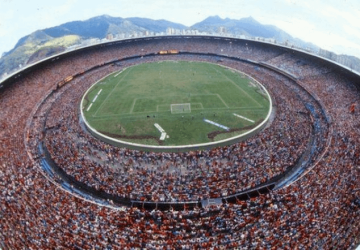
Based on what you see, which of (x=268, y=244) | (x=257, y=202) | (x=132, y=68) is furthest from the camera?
(x=132, y=68)

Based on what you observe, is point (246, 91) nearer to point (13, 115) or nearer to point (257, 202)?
point (257, 202)

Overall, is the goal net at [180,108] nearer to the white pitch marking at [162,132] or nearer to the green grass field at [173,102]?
the green grass field at [173,102]

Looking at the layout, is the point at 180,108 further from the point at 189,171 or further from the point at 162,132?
the point at 189,171

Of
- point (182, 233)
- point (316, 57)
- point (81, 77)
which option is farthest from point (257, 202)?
point (81, 77)

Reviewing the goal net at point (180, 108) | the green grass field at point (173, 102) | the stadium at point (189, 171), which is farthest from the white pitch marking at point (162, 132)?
the goal net at point (180, 108)

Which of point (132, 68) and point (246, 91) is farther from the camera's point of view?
point (132, 68)

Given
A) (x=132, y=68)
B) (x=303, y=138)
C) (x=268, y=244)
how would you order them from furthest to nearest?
(x=132, y=68) < (x=303, y=138) < (x=268, y=244)
